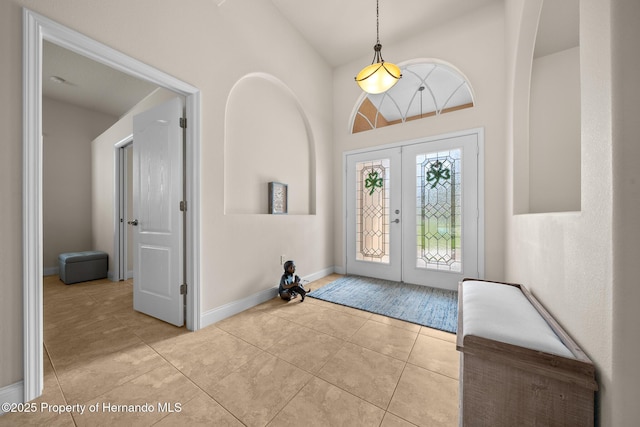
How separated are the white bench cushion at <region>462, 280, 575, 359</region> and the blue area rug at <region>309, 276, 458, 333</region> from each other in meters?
0.86

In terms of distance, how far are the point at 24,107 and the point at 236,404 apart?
1.99 m

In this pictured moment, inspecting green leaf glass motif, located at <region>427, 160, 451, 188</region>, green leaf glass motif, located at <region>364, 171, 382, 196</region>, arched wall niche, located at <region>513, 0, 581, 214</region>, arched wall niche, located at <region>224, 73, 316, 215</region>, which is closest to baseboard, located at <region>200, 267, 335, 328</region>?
arched wall niche, located at <region>224, 73, 316, 215</region>

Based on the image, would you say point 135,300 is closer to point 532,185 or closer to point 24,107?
point 24,107

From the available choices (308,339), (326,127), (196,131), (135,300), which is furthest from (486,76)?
(135,300)

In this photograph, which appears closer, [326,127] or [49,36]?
[49,36]

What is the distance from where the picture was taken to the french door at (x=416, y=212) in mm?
3037

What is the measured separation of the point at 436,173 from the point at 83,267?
549 centimetres

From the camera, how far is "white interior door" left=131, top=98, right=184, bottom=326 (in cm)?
216

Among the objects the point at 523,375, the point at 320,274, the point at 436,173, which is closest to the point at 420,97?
the point at 436,173

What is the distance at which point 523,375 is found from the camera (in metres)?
0.86

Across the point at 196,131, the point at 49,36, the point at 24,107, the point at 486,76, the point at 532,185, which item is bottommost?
the point at 532,185

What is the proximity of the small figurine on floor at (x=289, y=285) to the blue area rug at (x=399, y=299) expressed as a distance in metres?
0.25

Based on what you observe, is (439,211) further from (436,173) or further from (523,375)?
(523,375)

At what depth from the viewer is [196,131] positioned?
6.97ft
